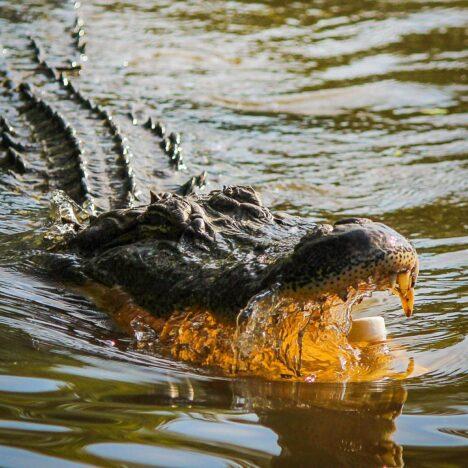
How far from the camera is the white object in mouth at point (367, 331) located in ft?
13.4

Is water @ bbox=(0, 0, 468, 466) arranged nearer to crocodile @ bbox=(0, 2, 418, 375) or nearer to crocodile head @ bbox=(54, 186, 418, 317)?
crocodile @ bbox=(0, 2, 418, 375)

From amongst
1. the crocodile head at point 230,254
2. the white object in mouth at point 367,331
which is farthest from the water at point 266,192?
the crocodile head at point 230,254

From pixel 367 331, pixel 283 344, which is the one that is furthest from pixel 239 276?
pixel 367 331

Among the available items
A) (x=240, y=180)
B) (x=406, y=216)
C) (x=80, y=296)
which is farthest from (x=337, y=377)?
(x=240, y=180)

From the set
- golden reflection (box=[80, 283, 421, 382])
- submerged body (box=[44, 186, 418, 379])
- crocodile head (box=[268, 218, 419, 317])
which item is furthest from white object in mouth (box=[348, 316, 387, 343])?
crocodile head (box=[268, 218, 419, 317])

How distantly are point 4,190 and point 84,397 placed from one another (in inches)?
117

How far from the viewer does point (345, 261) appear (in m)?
3.21

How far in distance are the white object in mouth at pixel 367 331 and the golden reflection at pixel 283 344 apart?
0.03 m

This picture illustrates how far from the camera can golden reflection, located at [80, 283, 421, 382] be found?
11.7 ft

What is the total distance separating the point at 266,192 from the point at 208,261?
2.70m

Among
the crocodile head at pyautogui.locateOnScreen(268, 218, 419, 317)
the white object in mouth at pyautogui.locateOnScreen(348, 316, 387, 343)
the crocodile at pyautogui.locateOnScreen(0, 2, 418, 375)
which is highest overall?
the crocodile head at pyautogui.locateOnScreen(268, 218, 419, 317)

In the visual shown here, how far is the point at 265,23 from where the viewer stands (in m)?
11.3

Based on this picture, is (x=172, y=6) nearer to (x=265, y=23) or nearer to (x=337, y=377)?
(x=265, y=23)

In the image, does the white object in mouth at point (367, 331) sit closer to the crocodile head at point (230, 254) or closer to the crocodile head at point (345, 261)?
the crocodile head at point (230, 254)
